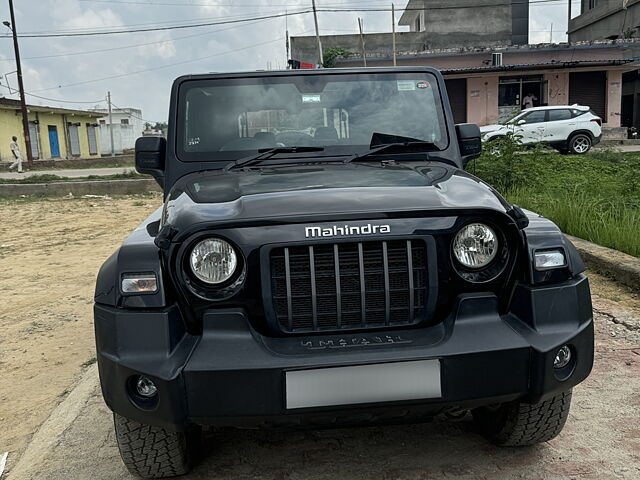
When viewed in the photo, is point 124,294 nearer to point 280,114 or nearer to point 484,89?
point 280,114

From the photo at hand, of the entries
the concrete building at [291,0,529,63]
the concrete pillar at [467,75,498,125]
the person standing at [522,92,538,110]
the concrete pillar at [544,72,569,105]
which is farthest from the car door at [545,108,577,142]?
the concrete building at [291,0,529,63]

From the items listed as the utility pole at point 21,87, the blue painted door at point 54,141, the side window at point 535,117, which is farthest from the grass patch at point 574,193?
the blue painted door at point 54,141

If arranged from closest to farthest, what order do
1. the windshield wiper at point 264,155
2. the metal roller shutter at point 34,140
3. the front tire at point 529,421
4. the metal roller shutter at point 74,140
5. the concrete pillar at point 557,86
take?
1. the front tire at point 529,421
2. the windshield wiper at point 264,155
3. the concrete pillar at point 557,86
4. the metal roller shutter at point 34,140
5. the metal roller shutter at point 74,140

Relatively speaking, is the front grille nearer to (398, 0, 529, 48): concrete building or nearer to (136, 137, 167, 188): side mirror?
(136, 137, 167, 188): side mirror

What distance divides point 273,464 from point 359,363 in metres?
0.91

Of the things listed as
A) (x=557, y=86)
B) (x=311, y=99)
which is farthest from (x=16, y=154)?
(x=311, y=99)

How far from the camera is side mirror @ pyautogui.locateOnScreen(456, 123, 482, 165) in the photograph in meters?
3.60

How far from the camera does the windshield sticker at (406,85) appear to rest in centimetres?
371

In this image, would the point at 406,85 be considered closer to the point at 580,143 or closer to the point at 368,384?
the point at 368,384

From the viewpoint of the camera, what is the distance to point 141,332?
7.30 ft

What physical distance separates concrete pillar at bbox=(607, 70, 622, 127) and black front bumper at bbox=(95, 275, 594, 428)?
28.7 m

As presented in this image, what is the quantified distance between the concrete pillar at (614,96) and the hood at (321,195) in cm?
2813

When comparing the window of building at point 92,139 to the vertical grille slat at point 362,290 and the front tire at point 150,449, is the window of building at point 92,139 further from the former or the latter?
the vertical grille slat at point 362,290

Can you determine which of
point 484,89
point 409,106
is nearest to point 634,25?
point 484,89
